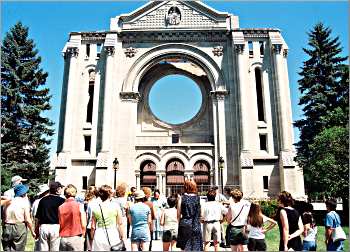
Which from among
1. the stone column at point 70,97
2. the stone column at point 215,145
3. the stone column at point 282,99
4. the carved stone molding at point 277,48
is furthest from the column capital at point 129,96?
the carved stone molding at point 277,48

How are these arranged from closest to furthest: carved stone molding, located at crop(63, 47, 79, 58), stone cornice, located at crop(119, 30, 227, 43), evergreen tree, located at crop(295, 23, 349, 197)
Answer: evergreen tree, located at crop(295, 23, 349, 197) < carved stone molding, located at crop(63, 47, 79, 58) < stone cornice, located at crop(119, 30, 227, 43)

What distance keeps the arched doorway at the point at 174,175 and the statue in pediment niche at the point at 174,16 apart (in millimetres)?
13960

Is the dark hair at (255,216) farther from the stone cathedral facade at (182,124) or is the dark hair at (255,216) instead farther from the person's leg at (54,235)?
the stone cathedral facade at (182,124)

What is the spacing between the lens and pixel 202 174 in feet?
106

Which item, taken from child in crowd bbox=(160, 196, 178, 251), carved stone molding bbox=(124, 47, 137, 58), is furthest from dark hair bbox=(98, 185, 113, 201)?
carved stone molding bbox=(124, 47, 137, 58)

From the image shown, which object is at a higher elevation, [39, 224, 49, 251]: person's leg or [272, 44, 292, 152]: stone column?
[272, 44, 292, 152]: stone column

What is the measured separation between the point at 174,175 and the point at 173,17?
1607 centimetres

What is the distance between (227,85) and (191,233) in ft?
86.2

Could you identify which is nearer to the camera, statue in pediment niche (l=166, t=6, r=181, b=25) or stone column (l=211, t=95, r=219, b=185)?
stone column (l=211, t=95, r=219, b=185)

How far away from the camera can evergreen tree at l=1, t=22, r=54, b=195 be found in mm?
24062

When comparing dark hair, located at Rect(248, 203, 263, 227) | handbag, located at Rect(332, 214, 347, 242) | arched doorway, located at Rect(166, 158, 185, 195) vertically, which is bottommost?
handbag, located at Rect(332, 214, 347, 242)

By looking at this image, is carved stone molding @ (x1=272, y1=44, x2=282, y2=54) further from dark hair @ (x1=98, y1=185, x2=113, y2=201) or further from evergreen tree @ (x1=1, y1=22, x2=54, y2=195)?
dark hair @ (x1=98, y1=185, x2=113, y2=201)

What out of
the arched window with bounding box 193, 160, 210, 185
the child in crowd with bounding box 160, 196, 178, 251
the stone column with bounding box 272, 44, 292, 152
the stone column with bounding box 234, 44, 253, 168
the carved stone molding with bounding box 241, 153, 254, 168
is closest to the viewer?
the child in crowd with bounding box 160, 196, 178, 251

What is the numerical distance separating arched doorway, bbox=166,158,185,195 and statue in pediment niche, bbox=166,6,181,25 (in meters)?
14.0
